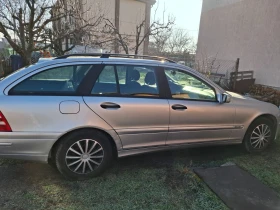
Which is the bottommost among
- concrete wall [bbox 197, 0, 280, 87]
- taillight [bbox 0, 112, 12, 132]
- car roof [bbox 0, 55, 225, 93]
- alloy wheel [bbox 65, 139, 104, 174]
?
alloy wheel [bbox 65, 139, 104, 174]

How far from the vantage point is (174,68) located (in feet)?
11.0

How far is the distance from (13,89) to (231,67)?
10.4 meters

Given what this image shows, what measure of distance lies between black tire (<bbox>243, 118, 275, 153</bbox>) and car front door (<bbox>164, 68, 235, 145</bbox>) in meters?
0.43

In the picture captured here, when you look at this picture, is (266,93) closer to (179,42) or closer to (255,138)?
(255,138)

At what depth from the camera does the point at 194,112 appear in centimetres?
332

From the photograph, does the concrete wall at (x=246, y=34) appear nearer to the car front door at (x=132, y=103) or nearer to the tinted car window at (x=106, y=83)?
the car front door at (x=132, y=103)

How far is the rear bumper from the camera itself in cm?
262

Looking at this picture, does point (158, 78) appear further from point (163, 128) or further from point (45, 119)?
point (45, 119)

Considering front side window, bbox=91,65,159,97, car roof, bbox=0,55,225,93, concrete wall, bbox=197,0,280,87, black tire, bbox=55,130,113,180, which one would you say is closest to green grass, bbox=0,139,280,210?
black tire, bbox=55,130,113,180

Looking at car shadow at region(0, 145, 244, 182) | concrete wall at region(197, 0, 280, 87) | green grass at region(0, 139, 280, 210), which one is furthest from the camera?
concrete wall at region(197, 0, 280, 87)

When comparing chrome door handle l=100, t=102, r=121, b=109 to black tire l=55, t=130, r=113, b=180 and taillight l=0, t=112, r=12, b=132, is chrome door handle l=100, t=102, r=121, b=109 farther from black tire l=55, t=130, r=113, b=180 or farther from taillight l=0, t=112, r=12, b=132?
taillight l=0, t=112, r=12, b=132

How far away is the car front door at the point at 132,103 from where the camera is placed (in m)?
2.91

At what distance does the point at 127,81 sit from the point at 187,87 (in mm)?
932

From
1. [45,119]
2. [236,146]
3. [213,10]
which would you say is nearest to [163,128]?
[45,119]
